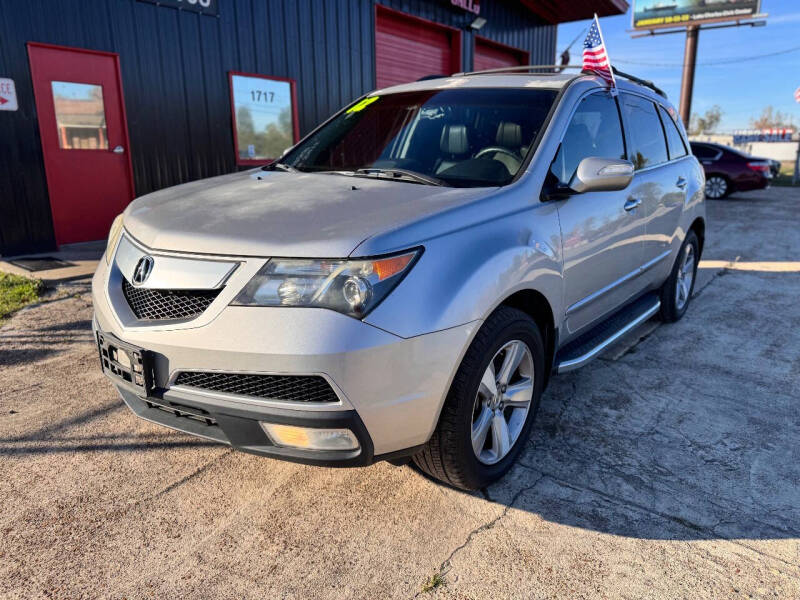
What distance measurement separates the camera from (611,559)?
87.7 inches

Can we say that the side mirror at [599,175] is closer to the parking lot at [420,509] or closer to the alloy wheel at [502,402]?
the alloy wheel at [502,402]

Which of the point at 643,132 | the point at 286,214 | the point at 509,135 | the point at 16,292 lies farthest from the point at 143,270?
the point at 16,292

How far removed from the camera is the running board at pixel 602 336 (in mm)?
3113

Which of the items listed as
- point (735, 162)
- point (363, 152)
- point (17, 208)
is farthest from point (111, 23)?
point (735, 162)

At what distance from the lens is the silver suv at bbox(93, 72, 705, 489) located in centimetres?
204

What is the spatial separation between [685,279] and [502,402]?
133 inches

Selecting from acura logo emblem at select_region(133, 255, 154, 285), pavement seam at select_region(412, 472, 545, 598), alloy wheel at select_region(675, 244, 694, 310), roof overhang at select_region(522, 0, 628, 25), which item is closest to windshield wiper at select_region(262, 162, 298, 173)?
acura logo emblem at select_region(133, 255, 154, 285)

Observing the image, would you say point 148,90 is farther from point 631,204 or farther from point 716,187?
point 716,187

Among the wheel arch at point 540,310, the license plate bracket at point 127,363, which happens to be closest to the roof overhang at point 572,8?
the wheel arch at point 540,310

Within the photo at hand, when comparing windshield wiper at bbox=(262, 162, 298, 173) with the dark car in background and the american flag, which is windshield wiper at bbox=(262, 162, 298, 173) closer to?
the american flag

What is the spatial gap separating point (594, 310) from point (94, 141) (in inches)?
258

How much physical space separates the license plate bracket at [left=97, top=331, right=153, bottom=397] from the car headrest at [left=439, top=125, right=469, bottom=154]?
1.79 metres

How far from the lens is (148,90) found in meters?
7.73

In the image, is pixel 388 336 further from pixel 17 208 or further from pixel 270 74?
pixel 270 74
